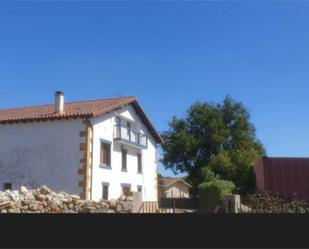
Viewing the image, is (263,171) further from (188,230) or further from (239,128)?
(239,128)

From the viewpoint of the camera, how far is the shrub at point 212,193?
20.6m

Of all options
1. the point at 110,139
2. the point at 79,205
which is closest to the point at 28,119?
the point at 110,139

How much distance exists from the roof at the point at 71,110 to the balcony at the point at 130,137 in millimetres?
1444

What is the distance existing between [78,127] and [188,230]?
62.7 feet

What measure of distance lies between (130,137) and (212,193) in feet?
26.4

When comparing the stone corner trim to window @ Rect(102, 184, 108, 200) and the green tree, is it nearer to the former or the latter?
window @ Rect(102, 184, 108, 200)

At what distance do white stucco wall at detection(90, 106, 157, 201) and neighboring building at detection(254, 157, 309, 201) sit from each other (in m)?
9.20

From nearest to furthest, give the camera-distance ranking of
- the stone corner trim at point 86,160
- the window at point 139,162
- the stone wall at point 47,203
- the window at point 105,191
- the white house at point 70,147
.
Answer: the stone wall at point 47,203 → the stone corner trim at point 86,160 → the white house at point 70,147 → the window at point 105,191 → the window at point 139,162

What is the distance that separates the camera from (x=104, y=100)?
26.8 meters

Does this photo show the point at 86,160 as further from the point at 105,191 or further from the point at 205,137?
the point at 205,137

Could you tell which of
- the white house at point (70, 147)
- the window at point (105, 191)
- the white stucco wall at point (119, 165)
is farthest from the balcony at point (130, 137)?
the window at point (105, 191)

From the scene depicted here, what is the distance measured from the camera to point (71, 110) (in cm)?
2377

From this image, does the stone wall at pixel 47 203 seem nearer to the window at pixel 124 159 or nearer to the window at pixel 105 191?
the window at pixel 105 191

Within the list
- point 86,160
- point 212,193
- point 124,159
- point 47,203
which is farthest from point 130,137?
point 47,203
